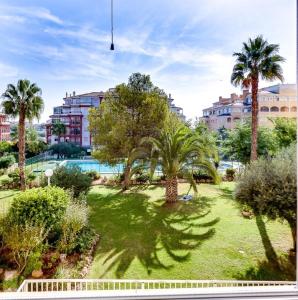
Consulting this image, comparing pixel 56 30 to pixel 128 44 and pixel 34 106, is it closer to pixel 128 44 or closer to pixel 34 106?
pixel 128 44

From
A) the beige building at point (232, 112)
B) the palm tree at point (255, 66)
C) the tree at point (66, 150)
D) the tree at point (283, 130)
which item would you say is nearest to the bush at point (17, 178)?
the tree at point (66, 150)

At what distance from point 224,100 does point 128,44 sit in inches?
299

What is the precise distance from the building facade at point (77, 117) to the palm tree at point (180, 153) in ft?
10.9

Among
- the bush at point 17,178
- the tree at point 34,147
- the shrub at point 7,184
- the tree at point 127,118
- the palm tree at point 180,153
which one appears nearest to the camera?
the palm tree at point 180,153

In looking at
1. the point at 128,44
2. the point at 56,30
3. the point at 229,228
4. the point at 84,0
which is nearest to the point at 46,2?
the point at 84,0

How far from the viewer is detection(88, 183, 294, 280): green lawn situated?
134 inches

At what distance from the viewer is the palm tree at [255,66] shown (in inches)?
→ 257

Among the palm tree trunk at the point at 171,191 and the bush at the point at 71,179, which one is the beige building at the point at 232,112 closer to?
the palm tree trunk at the point at 171,191

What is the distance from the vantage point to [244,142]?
8367 mm

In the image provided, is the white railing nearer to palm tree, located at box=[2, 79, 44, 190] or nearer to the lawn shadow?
the lawn shadow

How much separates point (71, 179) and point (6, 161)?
16.4 feet

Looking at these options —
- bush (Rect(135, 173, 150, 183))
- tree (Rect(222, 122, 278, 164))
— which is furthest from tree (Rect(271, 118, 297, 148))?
bush (Rect(135, 173, 150, 183))

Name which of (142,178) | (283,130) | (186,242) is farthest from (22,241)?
(283,130)

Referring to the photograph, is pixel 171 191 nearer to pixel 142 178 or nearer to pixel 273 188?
pixel 142 178
